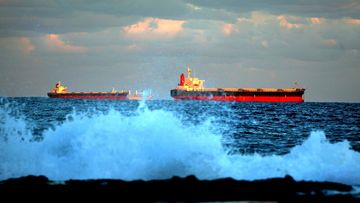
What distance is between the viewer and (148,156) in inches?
555

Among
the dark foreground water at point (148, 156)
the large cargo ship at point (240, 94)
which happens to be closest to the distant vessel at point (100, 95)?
the large cargo ship at point (240, 94)

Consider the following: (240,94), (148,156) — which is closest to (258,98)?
(240,94)

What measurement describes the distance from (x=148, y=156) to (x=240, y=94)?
11310 cm

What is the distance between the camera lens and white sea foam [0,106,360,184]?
1301cm

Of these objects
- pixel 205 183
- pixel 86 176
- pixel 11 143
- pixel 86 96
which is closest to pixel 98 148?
pixel 86 176

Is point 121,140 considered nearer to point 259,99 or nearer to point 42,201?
point 42,201

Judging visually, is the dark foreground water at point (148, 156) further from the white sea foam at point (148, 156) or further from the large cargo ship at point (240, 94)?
the large cargo ship at point (240, 94)

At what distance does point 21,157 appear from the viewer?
15.2m

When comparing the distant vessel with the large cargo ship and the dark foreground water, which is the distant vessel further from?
the dark foreground water

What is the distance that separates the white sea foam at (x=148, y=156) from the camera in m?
13.0

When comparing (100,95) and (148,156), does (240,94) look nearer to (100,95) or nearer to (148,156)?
(100,95)

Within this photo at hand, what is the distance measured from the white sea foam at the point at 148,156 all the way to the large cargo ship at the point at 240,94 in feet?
356

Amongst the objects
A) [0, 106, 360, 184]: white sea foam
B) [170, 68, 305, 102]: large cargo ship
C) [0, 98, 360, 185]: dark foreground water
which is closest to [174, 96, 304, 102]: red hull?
[170, 68, 305, 102]: large cargo ship

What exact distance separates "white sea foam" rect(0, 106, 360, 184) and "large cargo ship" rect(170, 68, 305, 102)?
108 meters
